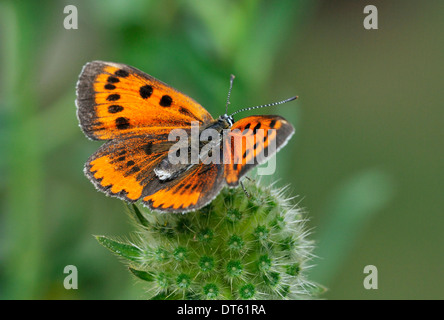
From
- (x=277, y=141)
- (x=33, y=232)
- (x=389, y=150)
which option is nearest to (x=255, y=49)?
(x=277, y=141)

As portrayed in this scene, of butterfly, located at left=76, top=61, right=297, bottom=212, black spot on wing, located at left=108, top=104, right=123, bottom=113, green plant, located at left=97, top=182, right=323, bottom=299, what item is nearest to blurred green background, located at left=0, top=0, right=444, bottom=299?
green plant, located at left=97, top=182, right=323, bottom=299

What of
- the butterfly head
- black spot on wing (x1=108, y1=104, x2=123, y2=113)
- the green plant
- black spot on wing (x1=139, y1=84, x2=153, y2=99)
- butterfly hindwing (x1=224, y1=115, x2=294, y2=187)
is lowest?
the green plant

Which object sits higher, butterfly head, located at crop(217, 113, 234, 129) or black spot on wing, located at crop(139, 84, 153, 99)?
black spot on wing, located at crop(139, 84, 153, 99)

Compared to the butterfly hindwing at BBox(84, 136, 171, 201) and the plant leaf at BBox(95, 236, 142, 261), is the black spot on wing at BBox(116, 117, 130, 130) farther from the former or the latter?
the plant leaf at BBox(95, 236, 142, 261)

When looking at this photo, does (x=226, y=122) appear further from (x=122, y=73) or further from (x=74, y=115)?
(x=74, y=115)

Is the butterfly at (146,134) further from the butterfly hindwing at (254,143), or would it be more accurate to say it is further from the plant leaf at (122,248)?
the plant leaf at (122,248)

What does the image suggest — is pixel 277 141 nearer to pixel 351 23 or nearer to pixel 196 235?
pixel 196 235
